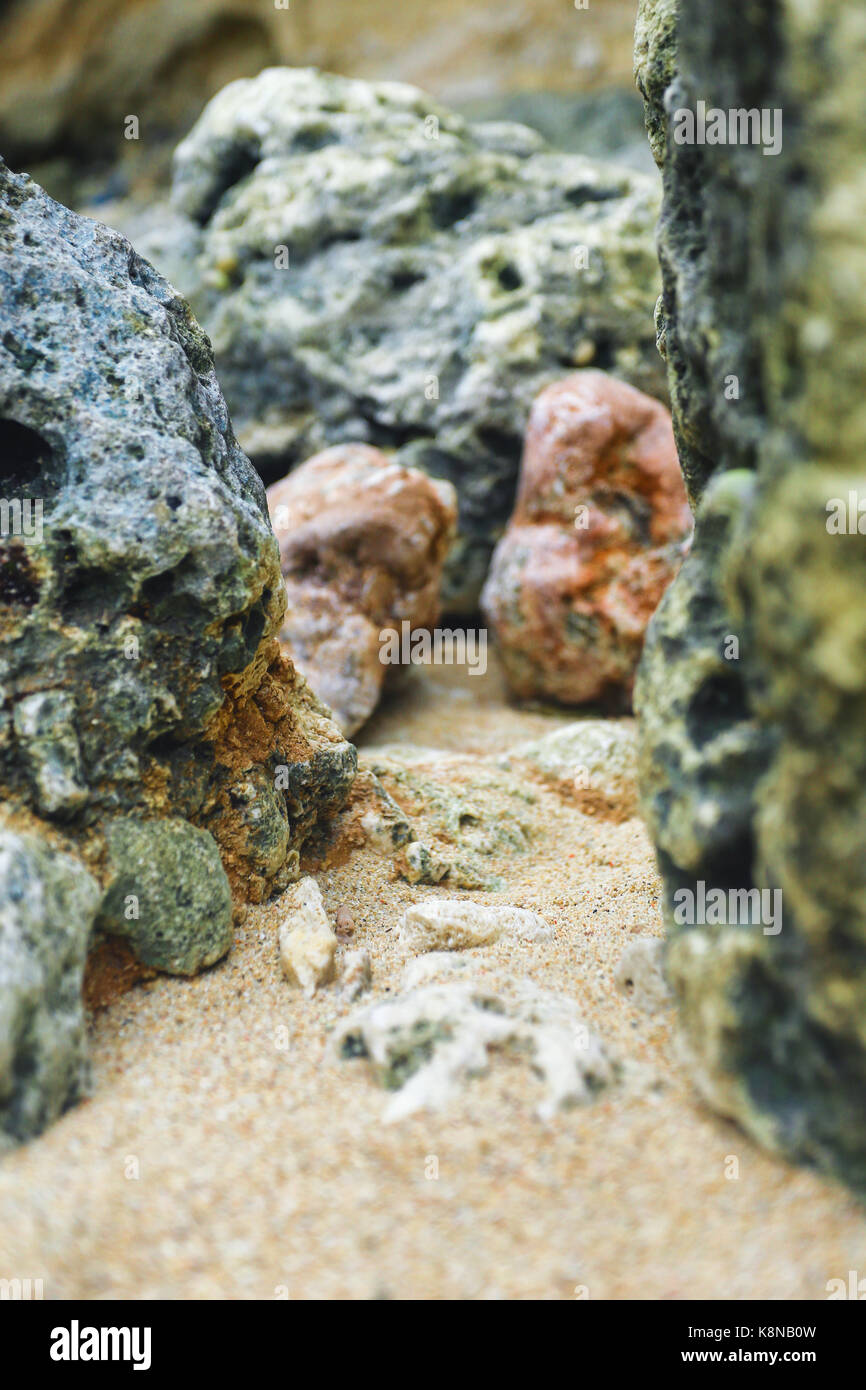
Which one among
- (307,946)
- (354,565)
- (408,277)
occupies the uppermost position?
(408,277)

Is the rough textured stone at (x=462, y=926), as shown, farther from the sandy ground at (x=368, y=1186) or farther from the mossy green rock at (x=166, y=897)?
the mossy green rock at (x=166, y=897)

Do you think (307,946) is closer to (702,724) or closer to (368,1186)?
(368,1186)

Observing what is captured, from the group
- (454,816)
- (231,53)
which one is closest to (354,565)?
(454,816)

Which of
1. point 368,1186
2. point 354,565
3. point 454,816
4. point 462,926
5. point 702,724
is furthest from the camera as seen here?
point 354,565

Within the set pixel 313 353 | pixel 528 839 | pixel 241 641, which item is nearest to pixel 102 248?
pixel 241 641

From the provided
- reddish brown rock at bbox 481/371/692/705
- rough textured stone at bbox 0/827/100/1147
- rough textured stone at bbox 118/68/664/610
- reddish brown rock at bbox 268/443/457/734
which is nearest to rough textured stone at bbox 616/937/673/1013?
rough textured stone at bbox 0/827/100/1147

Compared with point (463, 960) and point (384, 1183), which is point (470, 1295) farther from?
point (463, 960)
